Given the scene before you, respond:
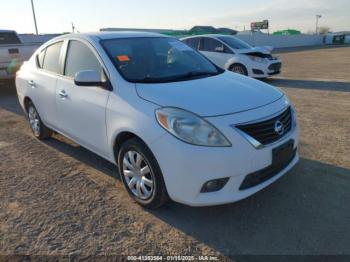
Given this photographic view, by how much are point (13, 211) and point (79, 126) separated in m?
1.20

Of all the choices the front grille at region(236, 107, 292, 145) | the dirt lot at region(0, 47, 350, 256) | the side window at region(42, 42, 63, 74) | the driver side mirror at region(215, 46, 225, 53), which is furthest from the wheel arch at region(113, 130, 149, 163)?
the driver side mirror at region(215, 46, 225, 53)

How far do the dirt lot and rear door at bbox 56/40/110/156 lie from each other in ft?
1.63

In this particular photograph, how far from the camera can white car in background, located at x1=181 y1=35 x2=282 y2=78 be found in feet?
36.2

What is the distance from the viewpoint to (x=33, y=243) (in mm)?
2996

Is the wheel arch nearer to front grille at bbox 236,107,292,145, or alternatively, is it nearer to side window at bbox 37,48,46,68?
front grille at bbox 236,107,292,145

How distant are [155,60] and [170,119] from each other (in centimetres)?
131

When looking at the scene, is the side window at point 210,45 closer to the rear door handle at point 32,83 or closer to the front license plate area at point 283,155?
the rear door handle at point 32,83

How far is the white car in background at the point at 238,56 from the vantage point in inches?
435

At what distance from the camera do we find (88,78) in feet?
11.5

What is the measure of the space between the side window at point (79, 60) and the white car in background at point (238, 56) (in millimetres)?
7449

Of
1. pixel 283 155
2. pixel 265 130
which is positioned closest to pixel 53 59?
pixel 265 130

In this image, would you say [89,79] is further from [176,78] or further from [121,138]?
[176,78]

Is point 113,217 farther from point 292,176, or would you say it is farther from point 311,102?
point 311,102

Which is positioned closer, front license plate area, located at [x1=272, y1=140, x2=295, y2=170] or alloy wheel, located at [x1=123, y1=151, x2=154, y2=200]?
front license plate area, located at [x1=272, y1=140, x2=295, y2=170]
